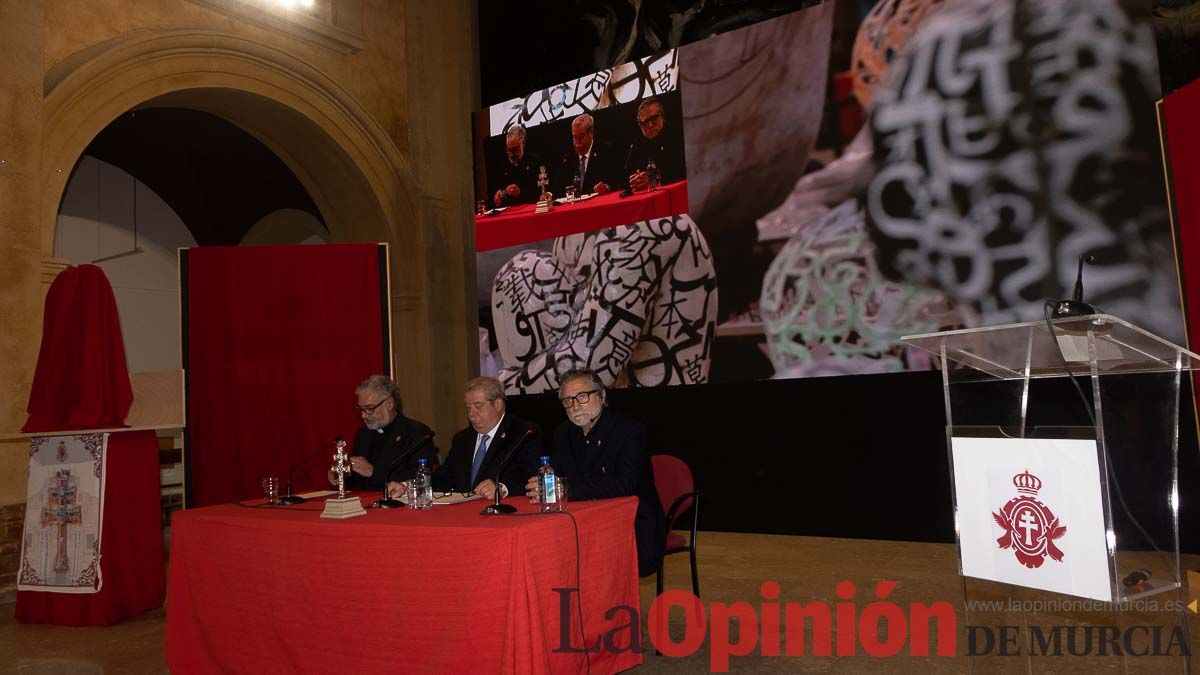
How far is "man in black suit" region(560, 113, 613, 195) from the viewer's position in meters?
6.79

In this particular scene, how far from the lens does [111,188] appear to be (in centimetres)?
952

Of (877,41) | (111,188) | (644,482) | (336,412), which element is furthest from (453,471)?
(111,188)

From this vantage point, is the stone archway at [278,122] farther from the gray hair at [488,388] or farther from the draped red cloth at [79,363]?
the gray hair at [488,388]

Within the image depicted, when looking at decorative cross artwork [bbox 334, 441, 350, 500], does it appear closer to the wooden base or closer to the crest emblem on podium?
the wooden base

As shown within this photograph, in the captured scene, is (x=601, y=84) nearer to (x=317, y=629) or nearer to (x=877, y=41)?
(x=877, y=41)

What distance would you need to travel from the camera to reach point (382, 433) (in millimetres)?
4355

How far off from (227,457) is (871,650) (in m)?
4.55

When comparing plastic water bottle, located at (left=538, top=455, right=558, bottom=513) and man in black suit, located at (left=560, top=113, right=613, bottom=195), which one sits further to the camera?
man in black suit, located at (left=560, top=113, right=613, bottom=195)

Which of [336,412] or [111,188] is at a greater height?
[111,188]

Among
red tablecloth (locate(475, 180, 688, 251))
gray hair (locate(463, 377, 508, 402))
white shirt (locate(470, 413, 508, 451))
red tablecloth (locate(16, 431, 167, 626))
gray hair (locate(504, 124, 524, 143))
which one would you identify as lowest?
red tablecloth (locate(16, 431, 167, 626))

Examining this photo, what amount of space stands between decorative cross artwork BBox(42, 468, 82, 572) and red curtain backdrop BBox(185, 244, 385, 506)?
4.94 feet

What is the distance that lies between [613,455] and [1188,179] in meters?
3.42

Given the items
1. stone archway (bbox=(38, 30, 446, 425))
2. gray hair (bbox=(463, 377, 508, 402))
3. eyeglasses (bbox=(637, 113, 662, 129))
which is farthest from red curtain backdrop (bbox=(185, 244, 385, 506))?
gray hair (bbox=(463, 377, 508, 402))

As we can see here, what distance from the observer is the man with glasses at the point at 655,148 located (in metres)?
6.43
